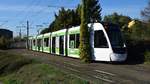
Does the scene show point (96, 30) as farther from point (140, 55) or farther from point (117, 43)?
point (140, 55)

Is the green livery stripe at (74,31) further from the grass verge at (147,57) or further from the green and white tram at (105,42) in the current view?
the grass verge at (147,57)

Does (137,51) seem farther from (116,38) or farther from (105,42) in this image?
(105,42)

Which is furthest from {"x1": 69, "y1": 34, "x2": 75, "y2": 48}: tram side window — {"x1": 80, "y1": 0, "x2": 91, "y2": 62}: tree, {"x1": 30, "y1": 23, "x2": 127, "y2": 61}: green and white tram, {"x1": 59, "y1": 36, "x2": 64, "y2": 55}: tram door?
{"x1": 59, "y1": 36, "x2": 64, "y2": 55}: tram door

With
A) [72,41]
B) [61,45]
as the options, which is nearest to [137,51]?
[72,41]

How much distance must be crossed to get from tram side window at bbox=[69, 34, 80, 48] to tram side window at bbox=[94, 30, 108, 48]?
3738mm

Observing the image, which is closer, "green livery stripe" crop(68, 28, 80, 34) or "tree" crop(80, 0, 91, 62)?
"tree" crop(80, 0, 91, 62)

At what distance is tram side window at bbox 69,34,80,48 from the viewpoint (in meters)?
34.9

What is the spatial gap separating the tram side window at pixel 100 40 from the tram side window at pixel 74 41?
374cm

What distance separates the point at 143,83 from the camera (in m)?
17.2

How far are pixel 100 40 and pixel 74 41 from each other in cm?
602

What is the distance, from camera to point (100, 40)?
30516 millimetres

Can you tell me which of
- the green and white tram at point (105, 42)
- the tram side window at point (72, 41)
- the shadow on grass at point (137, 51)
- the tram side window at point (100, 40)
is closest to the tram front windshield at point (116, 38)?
the green and white tram at point (105, 42)

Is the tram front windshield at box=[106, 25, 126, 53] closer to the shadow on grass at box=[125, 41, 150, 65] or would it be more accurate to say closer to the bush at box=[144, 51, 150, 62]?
the bush at box=[144, 51, 150, 62]

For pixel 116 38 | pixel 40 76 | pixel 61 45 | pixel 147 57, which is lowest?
pixel 40 76
